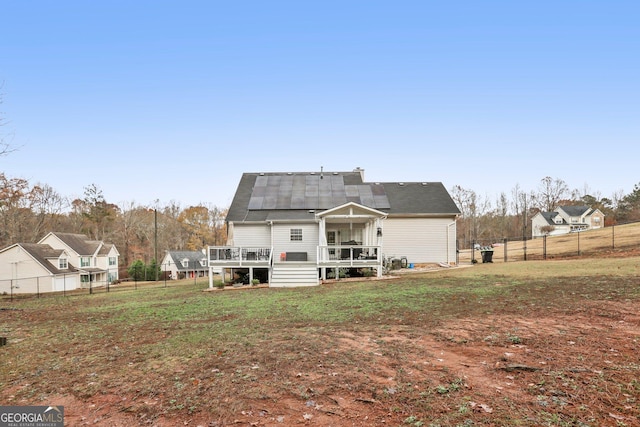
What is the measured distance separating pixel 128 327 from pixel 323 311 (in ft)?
16.4

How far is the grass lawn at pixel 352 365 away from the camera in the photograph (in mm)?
3576

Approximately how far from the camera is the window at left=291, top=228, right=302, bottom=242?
778 inches

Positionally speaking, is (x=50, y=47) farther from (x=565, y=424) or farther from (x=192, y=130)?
(x=565, y=424)

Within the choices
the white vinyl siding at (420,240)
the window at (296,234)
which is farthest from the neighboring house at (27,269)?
the white vinyl siding at (420,240)

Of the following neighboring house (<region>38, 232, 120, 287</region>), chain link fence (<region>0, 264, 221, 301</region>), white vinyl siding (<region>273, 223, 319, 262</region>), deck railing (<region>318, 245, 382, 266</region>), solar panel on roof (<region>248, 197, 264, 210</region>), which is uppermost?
solar panel on roof (<region>248, 197, 264, 210</region>)

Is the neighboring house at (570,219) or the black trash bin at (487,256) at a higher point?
the neighboring house at (570,219)

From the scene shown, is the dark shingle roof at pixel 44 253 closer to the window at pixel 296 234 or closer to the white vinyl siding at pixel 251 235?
the white vinyl siding at pixel 251 235

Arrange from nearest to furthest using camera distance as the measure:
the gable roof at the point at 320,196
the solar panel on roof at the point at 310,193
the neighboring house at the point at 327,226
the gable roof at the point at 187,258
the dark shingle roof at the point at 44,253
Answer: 1. the neighboring house at the point at 327,226
2. the gable roof at the point at 320,196
3. the solar panel on roof at the point at 310,193
4. the dark shingle roof at the point at 44,253
5. the gable roof at the point at 187,258

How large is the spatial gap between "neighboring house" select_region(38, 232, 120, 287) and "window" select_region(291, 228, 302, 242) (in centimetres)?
2849

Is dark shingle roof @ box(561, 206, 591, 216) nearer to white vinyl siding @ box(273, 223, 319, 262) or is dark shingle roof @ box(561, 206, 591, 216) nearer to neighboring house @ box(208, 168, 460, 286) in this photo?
neighboring house @ box(208, 168, 460, 286)

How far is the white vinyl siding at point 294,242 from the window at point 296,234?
0.13 meters

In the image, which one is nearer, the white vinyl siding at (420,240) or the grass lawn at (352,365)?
the grass lawn at (352,365)

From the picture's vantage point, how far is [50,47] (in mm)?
17359

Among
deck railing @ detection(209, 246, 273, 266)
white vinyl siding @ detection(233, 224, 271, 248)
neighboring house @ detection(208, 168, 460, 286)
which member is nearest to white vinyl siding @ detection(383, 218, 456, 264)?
neighboring house @ detection(208, 168, 460, 286)
